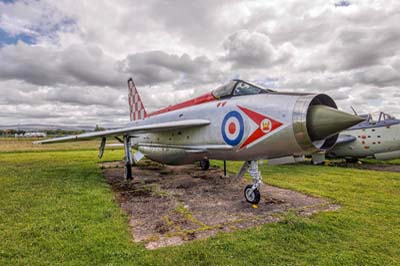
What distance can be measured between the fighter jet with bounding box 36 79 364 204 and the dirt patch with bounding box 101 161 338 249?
624 millimetres

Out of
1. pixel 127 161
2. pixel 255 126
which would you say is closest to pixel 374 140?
pixel 255 126

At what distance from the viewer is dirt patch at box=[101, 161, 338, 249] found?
398cm

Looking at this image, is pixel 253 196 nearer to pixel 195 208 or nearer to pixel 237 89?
pixel 195 208

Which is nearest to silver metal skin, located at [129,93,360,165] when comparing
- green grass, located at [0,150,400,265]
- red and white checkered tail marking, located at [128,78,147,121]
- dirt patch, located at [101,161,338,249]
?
dirt patch, located at [101,161,338,249]

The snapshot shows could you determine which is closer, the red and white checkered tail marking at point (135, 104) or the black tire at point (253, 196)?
the black tire at point (253, 196)

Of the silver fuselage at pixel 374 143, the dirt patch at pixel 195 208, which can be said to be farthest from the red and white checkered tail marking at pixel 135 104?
the silver fuselage at pixel 374 143

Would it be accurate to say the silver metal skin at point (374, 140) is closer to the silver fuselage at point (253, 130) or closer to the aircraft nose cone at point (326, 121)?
the silver fuselage at point (253, 130)

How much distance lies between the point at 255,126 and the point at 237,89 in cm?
133

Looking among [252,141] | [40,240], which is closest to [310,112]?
[252,141]

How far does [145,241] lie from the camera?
11.8ft

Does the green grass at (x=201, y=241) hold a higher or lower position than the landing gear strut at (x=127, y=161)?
lower

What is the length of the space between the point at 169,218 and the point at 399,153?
12284 millimetres

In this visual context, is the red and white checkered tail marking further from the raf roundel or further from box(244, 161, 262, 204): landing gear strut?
box(244, 161, 262, 204): landing gear strut

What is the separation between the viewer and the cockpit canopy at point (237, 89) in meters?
5.43
